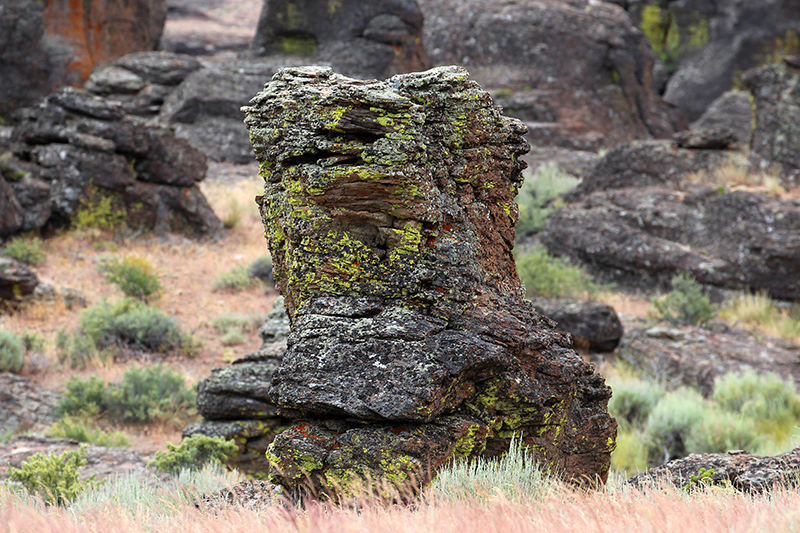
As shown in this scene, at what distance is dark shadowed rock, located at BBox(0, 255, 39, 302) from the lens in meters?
10.6

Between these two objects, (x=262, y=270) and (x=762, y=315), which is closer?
(x=762, y=315)

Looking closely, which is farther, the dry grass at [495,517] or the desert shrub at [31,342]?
the desert shrub at [31,342]

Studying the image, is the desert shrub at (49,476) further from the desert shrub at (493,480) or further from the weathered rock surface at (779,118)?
the weathered rock surface at (779,118)

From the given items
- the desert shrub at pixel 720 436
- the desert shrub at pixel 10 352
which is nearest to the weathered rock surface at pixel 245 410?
the desert shrub at pixel 10 352

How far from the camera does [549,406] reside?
152 inches

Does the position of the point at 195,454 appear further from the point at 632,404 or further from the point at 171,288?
the point at 171,288

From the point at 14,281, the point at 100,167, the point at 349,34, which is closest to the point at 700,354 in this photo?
the point at 14,281

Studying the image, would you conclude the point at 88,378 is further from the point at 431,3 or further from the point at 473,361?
the point at 431,3

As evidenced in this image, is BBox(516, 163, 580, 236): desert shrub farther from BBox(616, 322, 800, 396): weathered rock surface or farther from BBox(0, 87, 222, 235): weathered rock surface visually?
BBox(0, 87, 222, 235): weathered rock surface

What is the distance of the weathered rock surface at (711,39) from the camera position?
31938 millimetres

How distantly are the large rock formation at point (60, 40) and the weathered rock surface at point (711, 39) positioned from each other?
2114 cm

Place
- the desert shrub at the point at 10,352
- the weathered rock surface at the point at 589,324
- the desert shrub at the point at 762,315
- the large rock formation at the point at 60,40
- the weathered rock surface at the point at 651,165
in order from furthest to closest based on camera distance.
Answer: the large rock formation at the point at 60,40 < the weathered rock surface at the point at 651,165 < the desert shrub at the point at 762,315 < the weathered rock surface at the point at 589,324 < the desert shrub at the point at 10,352

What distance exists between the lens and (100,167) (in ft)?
46.6

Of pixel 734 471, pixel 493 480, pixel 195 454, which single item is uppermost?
pixel 493 480
